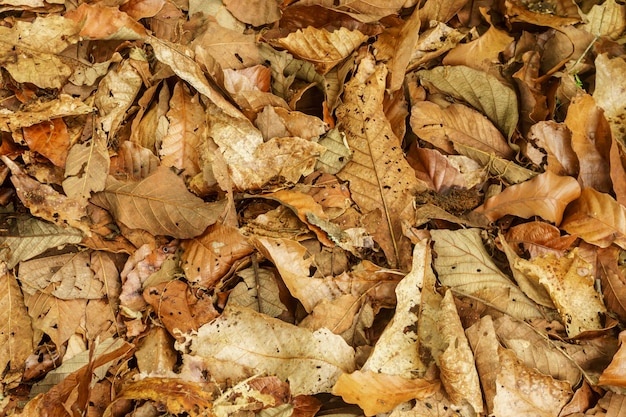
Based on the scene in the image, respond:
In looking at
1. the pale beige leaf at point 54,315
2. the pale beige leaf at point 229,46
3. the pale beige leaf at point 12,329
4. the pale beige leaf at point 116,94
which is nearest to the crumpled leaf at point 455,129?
the pale beige leaf at point 229,46

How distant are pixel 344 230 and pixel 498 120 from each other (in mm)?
798

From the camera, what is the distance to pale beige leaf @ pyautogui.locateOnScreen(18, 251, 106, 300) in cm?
188

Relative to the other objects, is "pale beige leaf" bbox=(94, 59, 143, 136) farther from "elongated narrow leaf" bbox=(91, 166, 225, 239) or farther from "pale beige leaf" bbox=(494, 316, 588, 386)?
"pale beige leaf" bbox=(494, 316, 588, 386)

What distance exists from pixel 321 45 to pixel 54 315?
1.36 meters

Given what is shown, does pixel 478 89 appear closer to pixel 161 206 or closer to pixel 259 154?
pixel 259 154

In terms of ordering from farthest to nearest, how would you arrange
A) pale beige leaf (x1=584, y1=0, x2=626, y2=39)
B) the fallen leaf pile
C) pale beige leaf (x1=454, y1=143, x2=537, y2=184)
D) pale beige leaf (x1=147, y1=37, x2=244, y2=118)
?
pale beige leaf (x1=584, y1=0, x2=626, y2=39) < pale beige leaf (x1=454, y1=143, x2=537, y2=184) < pale beige leaf (x1=147, y1=37, x2=244, y2=118) < the fallen leaf pile

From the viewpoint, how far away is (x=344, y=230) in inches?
78.8

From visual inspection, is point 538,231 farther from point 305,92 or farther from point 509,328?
point 305,92

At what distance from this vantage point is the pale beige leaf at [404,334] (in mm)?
1741

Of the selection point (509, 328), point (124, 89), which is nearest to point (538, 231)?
point (509, 328)

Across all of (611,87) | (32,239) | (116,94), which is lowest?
(32,239)

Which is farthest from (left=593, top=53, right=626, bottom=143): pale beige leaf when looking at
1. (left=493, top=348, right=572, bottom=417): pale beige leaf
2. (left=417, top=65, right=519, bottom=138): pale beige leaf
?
(left=493, top=348, right=572, bottom=417): pale beige leaf

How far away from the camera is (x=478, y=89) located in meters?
2.28

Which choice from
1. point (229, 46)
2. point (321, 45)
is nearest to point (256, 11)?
point (229, 46)
